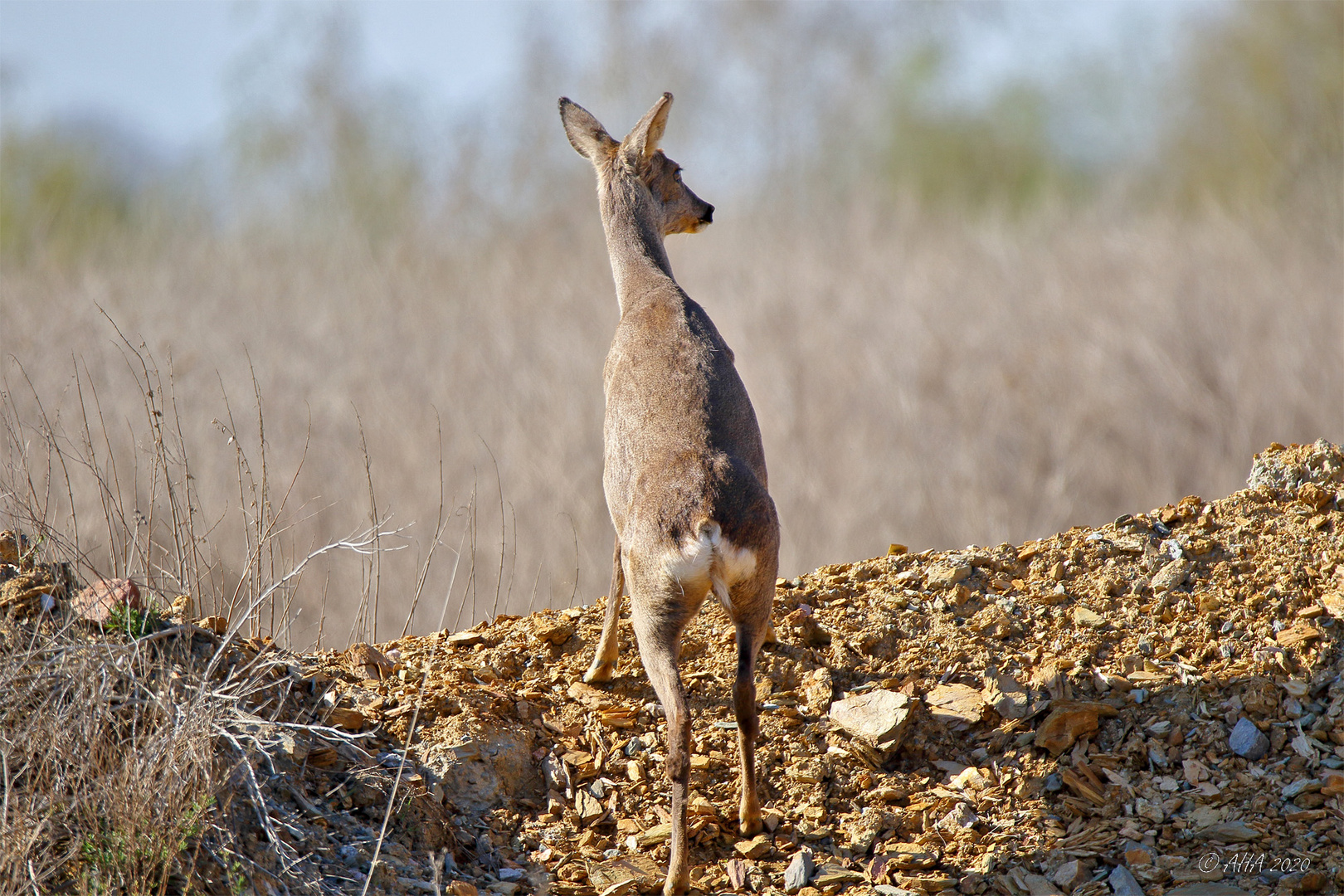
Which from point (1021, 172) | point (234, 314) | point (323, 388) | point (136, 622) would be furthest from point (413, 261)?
point (136, 622)

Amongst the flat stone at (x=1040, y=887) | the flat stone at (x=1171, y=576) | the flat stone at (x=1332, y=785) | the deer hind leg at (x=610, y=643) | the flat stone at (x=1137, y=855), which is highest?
the flat stone at (x=1171, y=576)

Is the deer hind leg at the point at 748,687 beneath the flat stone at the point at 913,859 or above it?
above

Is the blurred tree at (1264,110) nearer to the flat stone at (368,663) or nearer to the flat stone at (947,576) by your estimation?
the flat stone at (947,576)

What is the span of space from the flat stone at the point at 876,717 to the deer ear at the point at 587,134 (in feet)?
10.4

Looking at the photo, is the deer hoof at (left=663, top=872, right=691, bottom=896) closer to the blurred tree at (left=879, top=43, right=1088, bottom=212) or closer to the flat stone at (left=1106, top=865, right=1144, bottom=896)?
the flat stone at (left=1106, top=865, right=1144, bottom=896)

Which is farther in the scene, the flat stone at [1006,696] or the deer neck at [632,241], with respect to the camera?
the deer neck at [632,241]

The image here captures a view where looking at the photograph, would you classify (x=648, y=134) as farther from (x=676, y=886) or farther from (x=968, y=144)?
(x=968, y=144)

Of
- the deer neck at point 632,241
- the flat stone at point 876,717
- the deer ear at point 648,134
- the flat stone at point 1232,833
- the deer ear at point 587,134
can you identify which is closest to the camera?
the flat stone at point 1232,833

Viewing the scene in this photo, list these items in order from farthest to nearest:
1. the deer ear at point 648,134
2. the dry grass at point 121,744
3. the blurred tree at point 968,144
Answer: the blurred tree at point 968,144 < the deer ear at point 648,134 < the dry grass at point 121,744

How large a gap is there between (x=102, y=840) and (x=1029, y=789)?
3.19m

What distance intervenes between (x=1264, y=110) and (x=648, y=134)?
20345 millimetres

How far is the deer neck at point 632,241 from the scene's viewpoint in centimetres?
576

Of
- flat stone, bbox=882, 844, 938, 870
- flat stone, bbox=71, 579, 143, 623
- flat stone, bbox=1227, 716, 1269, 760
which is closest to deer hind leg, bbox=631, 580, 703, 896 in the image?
flat stone, bbox=882, 844, 938, 870

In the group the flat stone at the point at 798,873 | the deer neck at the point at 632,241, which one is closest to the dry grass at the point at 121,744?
the flat stone at the point at 798,873
